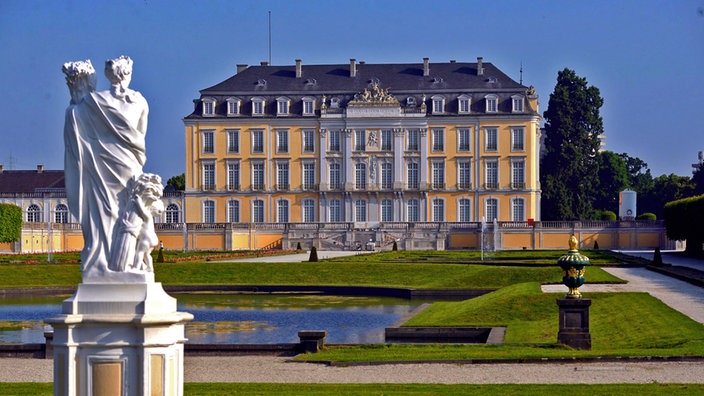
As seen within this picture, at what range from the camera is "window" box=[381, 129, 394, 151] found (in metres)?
67.4

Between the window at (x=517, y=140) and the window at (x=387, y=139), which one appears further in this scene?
Result: the window at (x=387, y=139)

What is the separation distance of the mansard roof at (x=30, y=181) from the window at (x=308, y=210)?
1771 cm

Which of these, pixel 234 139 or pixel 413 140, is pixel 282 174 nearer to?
pixel 234 139

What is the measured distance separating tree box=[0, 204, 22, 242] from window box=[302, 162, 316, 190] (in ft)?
58.5

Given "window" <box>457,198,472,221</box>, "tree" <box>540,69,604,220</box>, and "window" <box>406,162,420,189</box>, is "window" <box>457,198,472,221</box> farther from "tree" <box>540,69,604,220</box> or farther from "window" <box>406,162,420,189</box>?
"tree" <box>540,69,604,220</box>

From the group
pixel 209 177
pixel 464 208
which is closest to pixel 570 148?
pixel 464 208

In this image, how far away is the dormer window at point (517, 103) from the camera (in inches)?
2611

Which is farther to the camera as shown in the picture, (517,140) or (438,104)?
(438,104)

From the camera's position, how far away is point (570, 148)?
6881 cm

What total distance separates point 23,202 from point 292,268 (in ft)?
130

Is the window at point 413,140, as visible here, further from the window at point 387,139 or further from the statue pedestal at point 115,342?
the statue pedestal at point 115,342

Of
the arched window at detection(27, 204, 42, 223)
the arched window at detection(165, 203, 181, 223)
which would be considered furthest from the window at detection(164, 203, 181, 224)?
the arched window at detection(27, 204, 42, 223)

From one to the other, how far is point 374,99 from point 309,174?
557 cm

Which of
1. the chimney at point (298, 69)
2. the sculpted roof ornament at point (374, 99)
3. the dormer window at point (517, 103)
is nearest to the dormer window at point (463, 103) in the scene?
the dormer window at point (517, 103)
